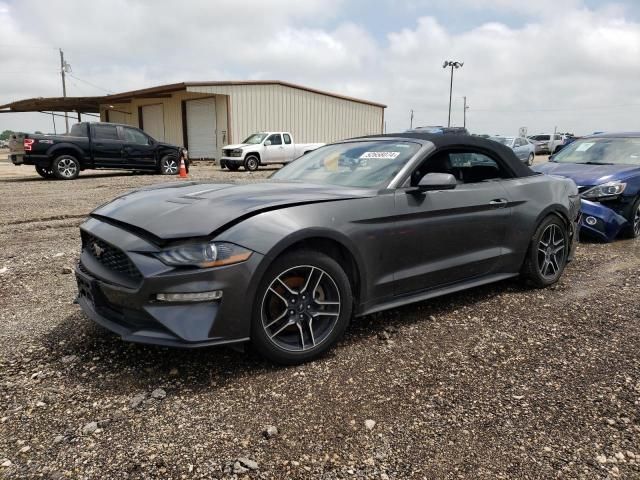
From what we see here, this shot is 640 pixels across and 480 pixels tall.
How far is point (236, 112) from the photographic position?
25750mm

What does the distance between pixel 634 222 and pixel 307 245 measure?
575 centimetres

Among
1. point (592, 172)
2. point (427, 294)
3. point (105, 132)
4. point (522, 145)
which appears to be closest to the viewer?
point (427, 294)

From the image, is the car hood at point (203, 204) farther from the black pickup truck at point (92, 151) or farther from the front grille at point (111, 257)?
the black pickup truck at point (92, 151)

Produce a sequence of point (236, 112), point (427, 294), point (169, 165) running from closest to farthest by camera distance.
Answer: point (427, 294), point (169, 165), point (236, 112)

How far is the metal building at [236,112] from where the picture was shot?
25.8 m

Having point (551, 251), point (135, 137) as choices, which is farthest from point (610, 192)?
point (135, 137)

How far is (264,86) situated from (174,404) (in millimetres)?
25455

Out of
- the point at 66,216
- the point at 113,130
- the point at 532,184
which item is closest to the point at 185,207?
the point at 532,184

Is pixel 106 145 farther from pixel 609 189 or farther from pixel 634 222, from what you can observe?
pixel 634 222

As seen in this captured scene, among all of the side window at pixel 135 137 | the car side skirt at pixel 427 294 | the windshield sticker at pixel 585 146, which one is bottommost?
the car side skirt at pixel 427 294

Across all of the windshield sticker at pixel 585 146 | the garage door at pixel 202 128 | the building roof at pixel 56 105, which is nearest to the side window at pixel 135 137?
the garage door at pixel 202 128

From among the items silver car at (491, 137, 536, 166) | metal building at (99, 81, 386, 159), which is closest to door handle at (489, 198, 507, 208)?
metal building at (99, 81, 386, 159)

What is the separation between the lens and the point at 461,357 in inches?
126

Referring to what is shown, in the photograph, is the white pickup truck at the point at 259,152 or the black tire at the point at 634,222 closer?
the black tire at the point at 634,222
